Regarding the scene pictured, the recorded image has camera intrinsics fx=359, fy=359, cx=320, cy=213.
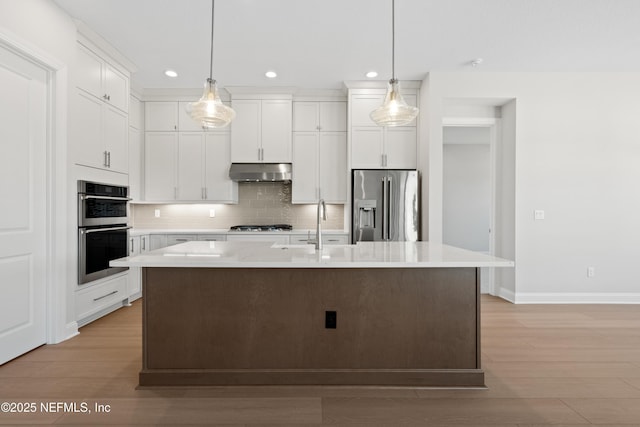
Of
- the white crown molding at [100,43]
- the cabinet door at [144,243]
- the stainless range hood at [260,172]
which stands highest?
the white crown molding at [100,43]

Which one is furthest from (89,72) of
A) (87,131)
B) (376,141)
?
(376,141)

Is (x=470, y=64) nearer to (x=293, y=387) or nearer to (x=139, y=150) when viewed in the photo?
(x=293, y=387)

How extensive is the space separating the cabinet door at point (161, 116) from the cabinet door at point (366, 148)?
2550mm

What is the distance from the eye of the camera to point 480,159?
9.05 m

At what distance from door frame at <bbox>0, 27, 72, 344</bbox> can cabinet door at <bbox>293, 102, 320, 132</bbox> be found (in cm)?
271

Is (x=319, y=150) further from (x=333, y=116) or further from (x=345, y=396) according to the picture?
(x=345, y=396)

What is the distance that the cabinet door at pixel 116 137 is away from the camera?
3.70m

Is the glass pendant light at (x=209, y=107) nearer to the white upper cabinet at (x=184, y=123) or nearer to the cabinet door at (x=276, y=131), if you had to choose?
the cabinet door at (x=276, y=131)

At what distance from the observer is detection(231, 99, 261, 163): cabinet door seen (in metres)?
4.99

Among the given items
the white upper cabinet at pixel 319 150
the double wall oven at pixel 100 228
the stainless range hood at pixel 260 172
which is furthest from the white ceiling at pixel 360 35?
the double wall oven at pixel 100 228

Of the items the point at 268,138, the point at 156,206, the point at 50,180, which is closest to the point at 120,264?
the point at 50,180

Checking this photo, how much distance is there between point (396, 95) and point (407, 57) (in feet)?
5.70

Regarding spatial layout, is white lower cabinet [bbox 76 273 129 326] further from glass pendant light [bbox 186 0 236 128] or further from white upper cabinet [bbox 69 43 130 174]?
glass pendant light [bbox 186 0 236 128]

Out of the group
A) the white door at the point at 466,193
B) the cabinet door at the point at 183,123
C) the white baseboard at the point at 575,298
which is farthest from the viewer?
the white door at the point at 466,193
